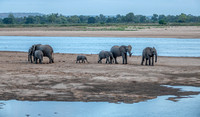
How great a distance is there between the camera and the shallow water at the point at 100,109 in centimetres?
1147

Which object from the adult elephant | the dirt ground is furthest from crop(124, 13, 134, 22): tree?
the dirt ground

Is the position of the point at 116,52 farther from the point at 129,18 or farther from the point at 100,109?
the point at 129,18

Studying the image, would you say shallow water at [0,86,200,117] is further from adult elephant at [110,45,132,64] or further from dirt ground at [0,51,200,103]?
adult elephant at [110,45,132,64]

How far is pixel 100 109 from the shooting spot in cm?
Result: 1192

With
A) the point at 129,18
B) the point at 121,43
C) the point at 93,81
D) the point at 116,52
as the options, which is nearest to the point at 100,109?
the point at 93,81

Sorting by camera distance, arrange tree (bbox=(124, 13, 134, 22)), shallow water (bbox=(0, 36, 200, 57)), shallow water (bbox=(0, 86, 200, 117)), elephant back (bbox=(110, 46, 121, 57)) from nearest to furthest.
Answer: shallow water (bbox=(0, 86, 200, 117)) → elephant back (bbox=(110, 46, 121, 57)) → shallow water (bbox=(0, 36, 200, 57)) → tree (bbox=(124, 13, 134, 22))

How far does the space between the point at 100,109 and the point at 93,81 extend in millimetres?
4371

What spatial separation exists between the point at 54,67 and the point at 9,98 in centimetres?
731

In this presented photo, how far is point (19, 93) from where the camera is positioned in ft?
45.9

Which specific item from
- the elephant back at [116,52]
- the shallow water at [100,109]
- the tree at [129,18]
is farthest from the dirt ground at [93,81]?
the tree at [129,18]

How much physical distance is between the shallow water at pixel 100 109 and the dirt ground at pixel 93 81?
0.56 m

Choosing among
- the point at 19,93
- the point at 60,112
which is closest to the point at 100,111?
the point at 60,112

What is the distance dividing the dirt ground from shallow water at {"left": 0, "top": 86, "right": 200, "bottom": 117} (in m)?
0.56

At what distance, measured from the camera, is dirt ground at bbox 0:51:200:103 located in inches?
535
